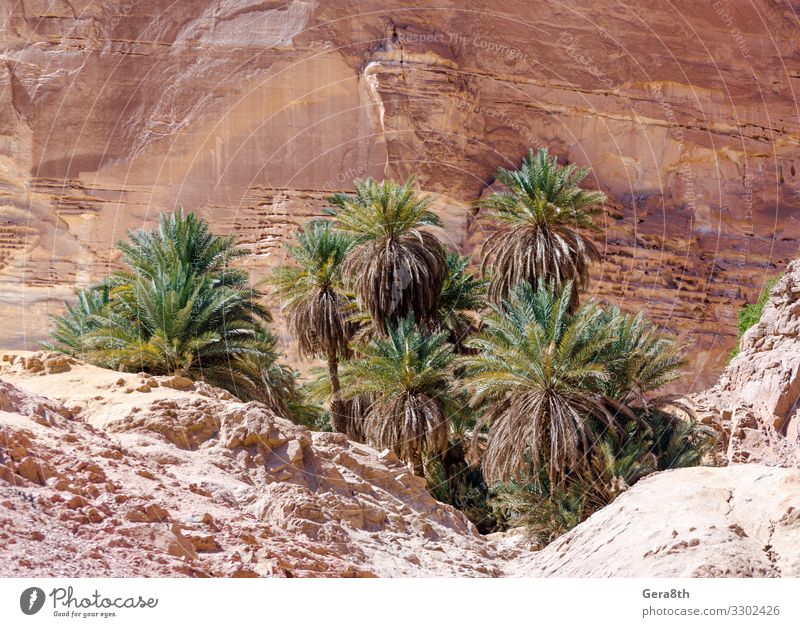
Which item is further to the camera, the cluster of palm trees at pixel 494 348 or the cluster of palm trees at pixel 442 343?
the cluster of palm trees at pixel 494 348

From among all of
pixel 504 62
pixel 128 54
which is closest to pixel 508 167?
pixel 504 62

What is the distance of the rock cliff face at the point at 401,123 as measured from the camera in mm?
48875

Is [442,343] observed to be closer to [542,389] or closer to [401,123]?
[542,389]

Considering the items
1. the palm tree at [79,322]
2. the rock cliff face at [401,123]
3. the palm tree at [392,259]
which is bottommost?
the palm tree at [79,322]

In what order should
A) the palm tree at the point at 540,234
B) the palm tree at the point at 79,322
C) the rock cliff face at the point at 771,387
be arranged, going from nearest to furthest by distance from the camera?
the rock cliff face at the point at 771,387 < the palm tree at the point at 79,322 < the palm tree at the point at 540,234

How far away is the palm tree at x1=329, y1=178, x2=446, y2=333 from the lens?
1355 inches

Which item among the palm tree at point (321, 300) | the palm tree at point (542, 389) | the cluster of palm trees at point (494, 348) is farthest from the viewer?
the palm tree at point (321, 300)

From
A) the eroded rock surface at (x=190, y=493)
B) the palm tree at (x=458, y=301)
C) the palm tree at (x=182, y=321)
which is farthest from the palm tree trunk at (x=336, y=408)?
the eroded rock surface at (x=190, y=493)

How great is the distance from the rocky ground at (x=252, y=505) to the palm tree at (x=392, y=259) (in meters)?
11.9

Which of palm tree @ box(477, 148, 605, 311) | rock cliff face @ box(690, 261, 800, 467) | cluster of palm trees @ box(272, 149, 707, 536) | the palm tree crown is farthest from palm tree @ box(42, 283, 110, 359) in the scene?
rock cliff face @ box(690, 261, 800, 467)

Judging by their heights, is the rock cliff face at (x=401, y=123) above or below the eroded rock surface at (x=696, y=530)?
above

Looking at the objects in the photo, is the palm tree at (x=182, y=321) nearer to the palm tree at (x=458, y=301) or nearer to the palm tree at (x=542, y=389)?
the palm tree at (x=542, y=389)

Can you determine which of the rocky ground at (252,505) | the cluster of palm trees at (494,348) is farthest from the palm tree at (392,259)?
the rocky ground at (252,505)

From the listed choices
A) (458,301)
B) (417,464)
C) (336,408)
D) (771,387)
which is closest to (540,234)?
(458,301)
